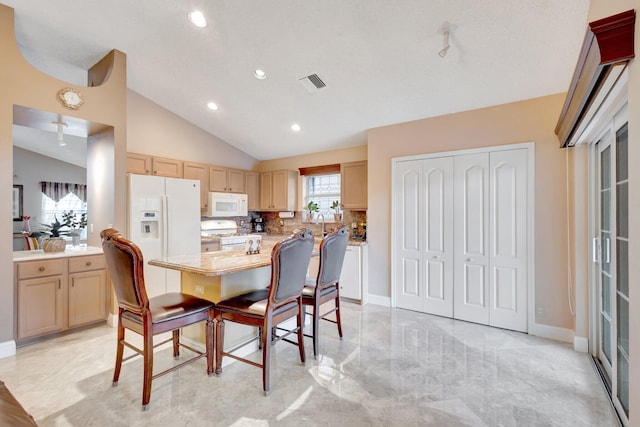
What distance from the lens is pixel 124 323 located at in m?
2.12

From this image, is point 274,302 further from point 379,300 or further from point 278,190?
point 278,190

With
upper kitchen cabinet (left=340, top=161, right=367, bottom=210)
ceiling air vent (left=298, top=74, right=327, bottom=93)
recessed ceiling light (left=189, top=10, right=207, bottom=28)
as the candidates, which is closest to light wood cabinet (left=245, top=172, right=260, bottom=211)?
upper kitchen cabinet (left=340, top=161, right=367, bottom=210)

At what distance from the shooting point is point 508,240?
326 centimetres

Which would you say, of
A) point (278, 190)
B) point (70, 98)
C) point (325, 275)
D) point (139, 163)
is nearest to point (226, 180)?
point (278, 190)

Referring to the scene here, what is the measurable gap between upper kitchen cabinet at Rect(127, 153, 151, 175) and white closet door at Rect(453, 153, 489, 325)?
422 cm

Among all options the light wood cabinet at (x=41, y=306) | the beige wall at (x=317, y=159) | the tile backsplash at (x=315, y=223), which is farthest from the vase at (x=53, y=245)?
the beige wall at (x=317, y=159)

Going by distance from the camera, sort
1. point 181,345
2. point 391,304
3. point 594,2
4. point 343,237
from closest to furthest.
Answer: point 594,2, point 181,345, point 343,237, point 391,304

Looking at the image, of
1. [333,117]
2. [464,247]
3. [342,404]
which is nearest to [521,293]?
[464,247]

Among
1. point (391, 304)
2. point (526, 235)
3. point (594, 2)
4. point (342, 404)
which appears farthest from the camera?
point (391, 304)

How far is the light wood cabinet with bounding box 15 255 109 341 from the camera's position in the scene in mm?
2846

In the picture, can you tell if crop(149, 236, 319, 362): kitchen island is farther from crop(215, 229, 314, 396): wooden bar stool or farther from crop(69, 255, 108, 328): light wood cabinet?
crop(69, 255, 108, 328): light wood cabinet

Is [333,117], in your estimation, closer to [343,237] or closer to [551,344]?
[343,237]

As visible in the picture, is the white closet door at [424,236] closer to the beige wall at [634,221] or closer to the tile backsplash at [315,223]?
the tile backsplash at [315,223]

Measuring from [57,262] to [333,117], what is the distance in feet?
11.6
